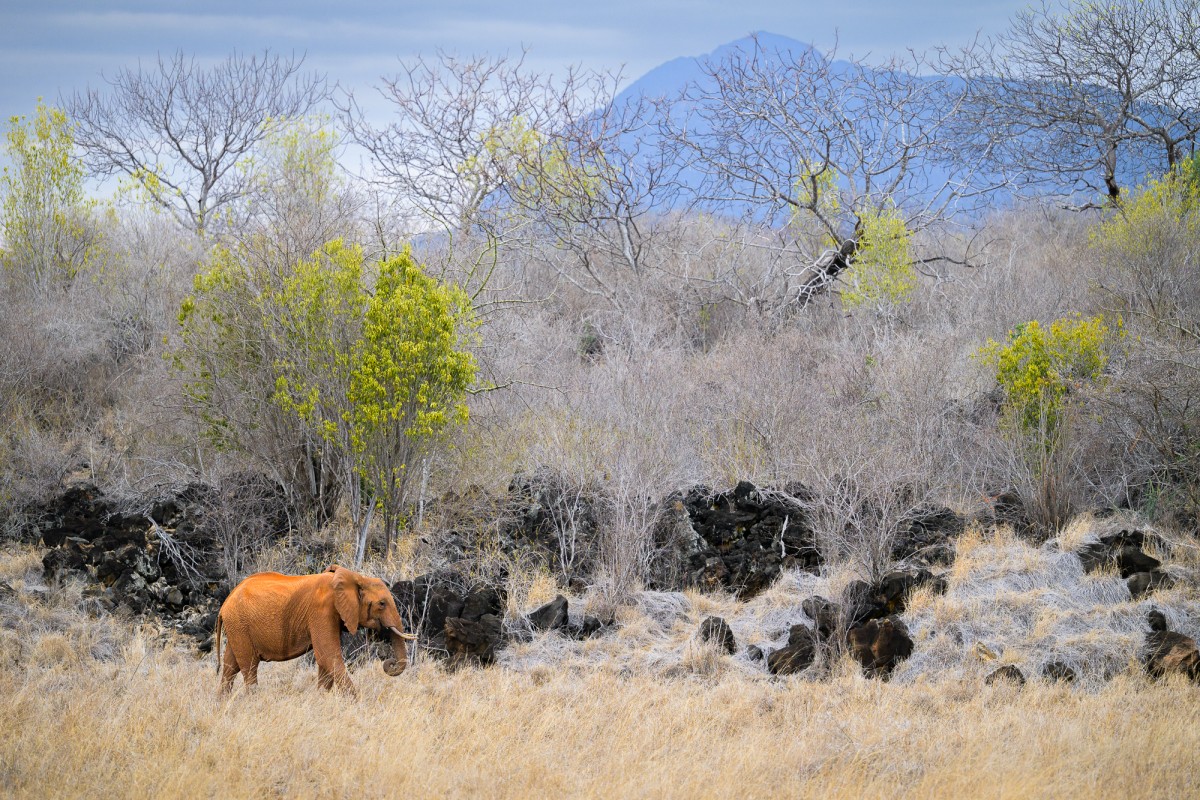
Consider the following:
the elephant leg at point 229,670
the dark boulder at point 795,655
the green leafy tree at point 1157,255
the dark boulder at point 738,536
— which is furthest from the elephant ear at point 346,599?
the green leafy tree at point 1157,255

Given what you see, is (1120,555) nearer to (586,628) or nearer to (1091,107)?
(586,628)

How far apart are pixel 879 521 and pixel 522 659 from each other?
10.1ft

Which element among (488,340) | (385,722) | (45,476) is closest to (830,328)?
(488,340)

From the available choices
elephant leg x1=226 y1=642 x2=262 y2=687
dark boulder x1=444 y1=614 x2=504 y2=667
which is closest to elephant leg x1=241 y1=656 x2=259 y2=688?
elephant leg x1=226 y1=642 x2=262 y2=687

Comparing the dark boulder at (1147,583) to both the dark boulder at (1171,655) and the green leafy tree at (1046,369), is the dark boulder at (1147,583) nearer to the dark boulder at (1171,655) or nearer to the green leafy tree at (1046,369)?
the dark boulder at (1171,655)

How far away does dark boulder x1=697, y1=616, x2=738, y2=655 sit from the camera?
21.9 feet

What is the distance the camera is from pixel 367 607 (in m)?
5.16

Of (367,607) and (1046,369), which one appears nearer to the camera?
(367,607)

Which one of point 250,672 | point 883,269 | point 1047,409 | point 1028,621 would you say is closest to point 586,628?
point 250,672

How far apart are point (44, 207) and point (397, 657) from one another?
1495cm

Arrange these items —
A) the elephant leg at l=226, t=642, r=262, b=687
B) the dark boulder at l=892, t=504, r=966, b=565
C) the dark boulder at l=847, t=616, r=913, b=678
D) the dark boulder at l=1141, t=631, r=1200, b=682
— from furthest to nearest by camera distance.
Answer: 1. the dark boulder at l=892, t=504, r=966, b=565
2. the dark boulder at l=847, t=616, r=913, b=678
3. the dark boulder at l=1141, t=631, r=1200, b=682
4. the elephant leg at l=226, t=642, r=262, b=687

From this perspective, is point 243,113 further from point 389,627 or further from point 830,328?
point 389,627

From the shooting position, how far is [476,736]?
495 centimetres

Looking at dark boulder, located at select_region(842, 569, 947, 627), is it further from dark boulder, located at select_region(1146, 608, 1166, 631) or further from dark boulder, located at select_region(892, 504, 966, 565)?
dark boulder, located at select_region(1146, 608, 1166, 631)
